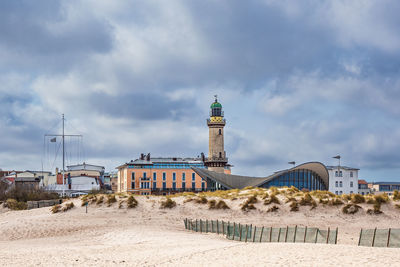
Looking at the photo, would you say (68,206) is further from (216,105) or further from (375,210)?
(216,105)

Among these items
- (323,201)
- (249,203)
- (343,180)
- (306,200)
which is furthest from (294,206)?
(343,180)

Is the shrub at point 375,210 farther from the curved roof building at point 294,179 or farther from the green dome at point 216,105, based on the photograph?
the green dome at point 216,105

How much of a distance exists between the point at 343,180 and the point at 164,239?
80.5 meters

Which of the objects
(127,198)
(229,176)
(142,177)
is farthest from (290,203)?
(142,177)

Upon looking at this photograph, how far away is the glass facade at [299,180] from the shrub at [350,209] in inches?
1114

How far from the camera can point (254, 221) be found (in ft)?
134

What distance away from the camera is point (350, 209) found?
1665 inches

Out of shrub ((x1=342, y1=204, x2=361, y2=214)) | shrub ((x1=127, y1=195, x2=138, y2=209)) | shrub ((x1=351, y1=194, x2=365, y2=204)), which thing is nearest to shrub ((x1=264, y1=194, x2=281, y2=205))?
shrub ((x1=342, y1=204, x2=361, y2=214))

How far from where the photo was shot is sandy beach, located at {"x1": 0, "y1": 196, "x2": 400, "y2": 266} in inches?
818

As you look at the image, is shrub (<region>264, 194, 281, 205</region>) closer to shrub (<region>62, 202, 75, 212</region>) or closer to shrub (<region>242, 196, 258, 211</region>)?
shrub (<region>242, 196, 258, 211</region>)

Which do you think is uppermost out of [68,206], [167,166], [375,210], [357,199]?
[167,166]

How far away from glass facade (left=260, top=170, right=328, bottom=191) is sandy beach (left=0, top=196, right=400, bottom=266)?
2605cm

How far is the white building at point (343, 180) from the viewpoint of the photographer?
334 ft

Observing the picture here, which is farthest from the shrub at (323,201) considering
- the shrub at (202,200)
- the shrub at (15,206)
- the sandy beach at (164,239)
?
the shrub at (15,206)
